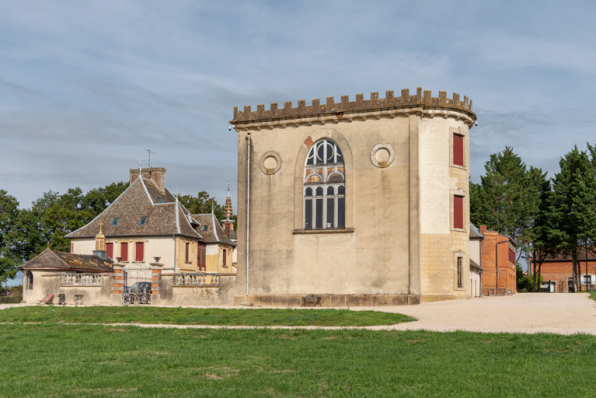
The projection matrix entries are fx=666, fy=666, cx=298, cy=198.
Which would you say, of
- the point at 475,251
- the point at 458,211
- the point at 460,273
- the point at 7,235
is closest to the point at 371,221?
the point at 458,211

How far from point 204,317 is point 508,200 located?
50545 millimetres

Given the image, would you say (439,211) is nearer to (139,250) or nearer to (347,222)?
(347,222)

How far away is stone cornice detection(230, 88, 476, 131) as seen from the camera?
111 ft

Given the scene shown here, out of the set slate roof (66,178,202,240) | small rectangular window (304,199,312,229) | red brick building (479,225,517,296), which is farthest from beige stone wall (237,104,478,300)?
slate roof (66,178,202,240)

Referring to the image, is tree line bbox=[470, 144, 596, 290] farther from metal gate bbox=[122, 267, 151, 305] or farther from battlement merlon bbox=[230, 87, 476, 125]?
metal gate bbox=[122, 267, 151, 305]

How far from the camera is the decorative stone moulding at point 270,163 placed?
36219 mm

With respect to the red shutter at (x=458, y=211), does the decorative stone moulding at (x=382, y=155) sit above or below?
above

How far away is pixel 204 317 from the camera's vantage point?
22984 millimetres

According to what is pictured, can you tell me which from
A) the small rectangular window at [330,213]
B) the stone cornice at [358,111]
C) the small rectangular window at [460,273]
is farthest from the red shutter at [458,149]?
the small rectangular window at [330,213]

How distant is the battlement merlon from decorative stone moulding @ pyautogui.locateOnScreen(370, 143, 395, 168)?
1947 millimetres

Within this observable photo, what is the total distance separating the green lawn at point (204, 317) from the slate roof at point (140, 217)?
1090 inches

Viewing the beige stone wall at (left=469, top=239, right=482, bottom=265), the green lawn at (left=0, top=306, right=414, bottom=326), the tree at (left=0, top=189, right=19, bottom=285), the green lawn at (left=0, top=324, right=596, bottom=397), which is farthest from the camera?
the tree at (left=0, top=189, right=19, bottom=285)

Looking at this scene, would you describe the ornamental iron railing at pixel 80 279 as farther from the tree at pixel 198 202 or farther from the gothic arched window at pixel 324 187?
the tree at pixel 198 202

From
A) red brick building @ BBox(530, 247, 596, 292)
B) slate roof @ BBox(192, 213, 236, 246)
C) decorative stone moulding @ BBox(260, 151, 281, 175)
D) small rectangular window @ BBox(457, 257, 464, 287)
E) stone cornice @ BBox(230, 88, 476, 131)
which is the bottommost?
red brick building @ BBox(530, 247, 596, 292)
